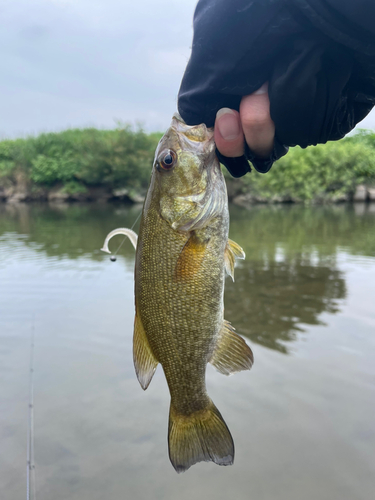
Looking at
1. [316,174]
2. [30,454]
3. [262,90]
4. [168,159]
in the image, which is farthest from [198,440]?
[316,174]

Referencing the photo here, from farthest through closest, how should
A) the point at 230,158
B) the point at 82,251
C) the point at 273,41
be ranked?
the point at 82,251 < the point at 230,158 < the point at 273,41

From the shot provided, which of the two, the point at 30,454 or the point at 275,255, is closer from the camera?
the point at 30,454

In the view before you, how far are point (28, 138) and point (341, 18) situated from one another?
180 ft

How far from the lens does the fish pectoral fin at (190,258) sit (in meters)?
1.91

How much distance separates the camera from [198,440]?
200 centimetres

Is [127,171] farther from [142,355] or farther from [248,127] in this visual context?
[248,127]

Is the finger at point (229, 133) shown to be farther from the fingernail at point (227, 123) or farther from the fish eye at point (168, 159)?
the fish eye at point (168, 159)

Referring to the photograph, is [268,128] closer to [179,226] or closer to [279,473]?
[179,226]

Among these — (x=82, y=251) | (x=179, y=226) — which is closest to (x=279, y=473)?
(x=179, y=226)

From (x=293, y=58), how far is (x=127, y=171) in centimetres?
4028

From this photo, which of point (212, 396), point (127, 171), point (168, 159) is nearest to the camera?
point (168, 159)

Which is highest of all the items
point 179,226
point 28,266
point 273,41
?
point 273,41

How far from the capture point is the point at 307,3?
51.9 inches

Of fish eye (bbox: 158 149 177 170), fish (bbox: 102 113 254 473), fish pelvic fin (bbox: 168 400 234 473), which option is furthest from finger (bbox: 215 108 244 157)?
fish pelvic fin (bbox: 168 400 234 473)
